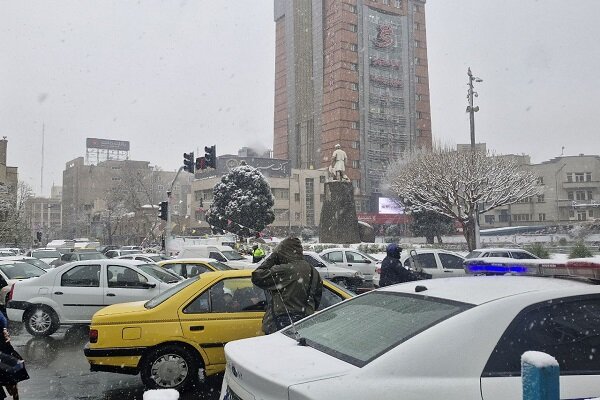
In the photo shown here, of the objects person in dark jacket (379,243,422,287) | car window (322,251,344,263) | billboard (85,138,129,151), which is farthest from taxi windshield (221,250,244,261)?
billboard (85,138,129,151)

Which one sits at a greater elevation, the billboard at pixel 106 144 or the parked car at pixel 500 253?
the billboard at pixel 106 144

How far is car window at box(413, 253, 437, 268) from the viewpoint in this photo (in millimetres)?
15380

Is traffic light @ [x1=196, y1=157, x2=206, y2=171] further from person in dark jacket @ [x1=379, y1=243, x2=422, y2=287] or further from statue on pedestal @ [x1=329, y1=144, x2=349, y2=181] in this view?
statue on pedestal @ [x1=329, y1=144, x2=349, y2=181]

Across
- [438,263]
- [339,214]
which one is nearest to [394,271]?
[438,263]

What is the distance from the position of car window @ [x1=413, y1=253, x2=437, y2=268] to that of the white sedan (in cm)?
1220

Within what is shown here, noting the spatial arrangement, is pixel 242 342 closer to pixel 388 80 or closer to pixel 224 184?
pixel 224 184

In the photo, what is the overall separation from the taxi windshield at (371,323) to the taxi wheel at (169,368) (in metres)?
2.47

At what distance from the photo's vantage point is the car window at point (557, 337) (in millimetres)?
2672

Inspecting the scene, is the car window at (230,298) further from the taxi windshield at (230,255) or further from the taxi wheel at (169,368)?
the taxi windshield at (230,255)

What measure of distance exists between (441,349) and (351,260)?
17.3 metres

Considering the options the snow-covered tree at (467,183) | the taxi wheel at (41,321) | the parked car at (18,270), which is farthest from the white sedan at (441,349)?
the snow-covered tree at (467,183)

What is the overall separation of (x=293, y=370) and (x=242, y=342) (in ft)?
2.63

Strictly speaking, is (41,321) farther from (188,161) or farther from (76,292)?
(188,161)

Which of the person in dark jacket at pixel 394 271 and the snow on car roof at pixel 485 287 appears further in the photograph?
the person in dark jacket at pixel 394 271
